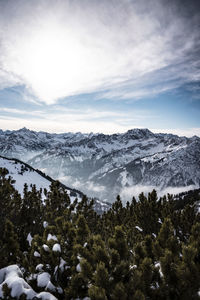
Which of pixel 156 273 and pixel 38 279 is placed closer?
pixel 156 273

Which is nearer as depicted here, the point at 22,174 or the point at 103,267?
the point at 103,267

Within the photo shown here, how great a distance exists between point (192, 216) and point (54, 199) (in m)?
16.7

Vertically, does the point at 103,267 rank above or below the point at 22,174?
above

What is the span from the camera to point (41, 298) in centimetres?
505

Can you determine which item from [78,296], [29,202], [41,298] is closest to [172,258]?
[78,296]

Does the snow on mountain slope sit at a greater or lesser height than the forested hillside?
lesser

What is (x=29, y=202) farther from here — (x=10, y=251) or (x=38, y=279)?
(x=38, y=279)

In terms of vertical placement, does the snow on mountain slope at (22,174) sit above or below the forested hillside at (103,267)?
below

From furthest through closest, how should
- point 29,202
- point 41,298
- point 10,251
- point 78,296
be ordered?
point 29,202 < point 10,251 < point 78,296 < point 41,298

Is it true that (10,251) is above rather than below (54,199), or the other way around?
above

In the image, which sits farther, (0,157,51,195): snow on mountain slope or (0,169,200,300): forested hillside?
(0,157,51,195): snow on mountain slope

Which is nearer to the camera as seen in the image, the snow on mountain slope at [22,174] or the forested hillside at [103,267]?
the forested hillside at [103,267]

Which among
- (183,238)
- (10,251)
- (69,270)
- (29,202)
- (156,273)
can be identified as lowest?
(183,238)

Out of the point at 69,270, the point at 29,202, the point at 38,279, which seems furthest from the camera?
the point at 29,202
